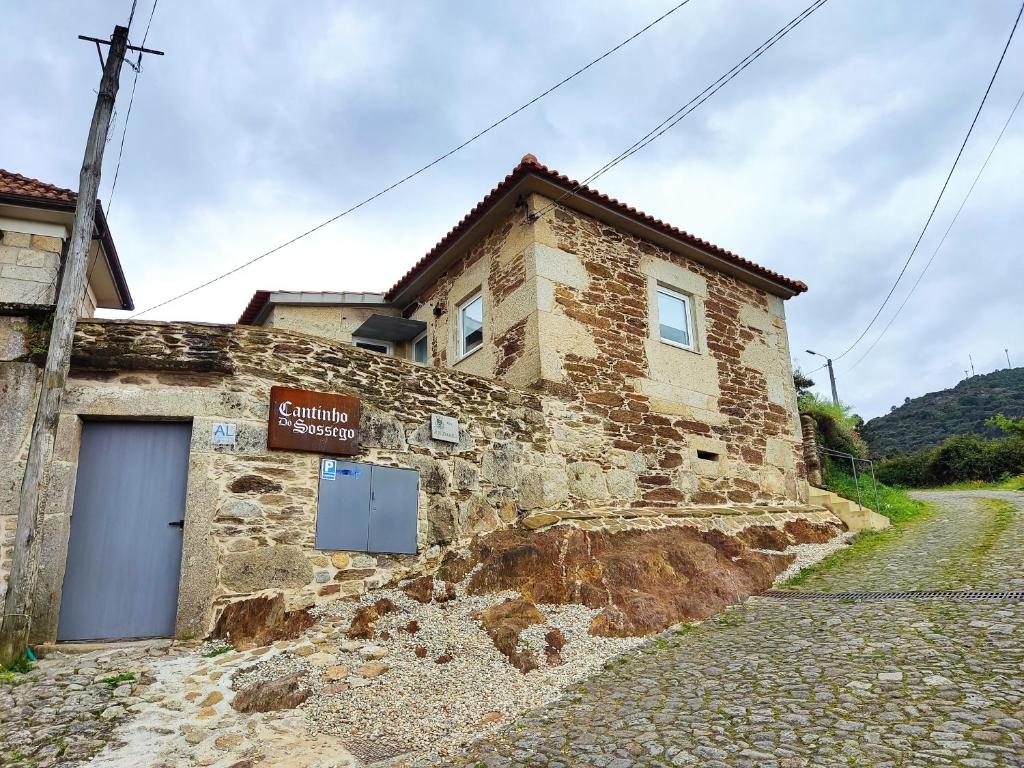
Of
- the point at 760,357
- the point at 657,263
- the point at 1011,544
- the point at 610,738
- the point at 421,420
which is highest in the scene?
the point at 657,263

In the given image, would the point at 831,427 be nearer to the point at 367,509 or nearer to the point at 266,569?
the point at 367,509

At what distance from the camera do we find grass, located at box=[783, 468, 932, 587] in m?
8.43

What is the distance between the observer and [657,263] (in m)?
10.3

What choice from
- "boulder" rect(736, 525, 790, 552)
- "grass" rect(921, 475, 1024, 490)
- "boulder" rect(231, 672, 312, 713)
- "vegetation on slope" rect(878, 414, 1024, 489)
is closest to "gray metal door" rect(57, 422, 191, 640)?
"boulder" rect(231, 672, 312, 713)

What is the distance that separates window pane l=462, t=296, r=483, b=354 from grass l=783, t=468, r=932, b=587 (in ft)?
16.8

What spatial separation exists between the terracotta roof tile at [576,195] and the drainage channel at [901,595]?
17.2 feet

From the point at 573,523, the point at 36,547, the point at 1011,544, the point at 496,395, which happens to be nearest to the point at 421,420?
the point at 496,395

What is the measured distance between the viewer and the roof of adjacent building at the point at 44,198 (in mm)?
8305

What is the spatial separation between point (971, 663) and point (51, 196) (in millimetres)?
10210

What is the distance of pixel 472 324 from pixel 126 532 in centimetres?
547

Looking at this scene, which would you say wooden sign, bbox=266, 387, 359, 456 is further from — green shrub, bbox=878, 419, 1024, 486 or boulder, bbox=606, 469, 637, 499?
green shrub, bbox=878, 419, 1024, 486

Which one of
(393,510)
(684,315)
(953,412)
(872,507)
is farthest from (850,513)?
(953,412)

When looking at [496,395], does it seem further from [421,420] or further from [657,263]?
[657,263]

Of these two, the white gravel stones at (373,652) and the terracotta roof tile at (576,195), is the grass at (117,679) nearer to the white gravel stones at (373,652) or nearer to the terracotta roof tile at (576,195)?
the white gravel stones at (373,652)
